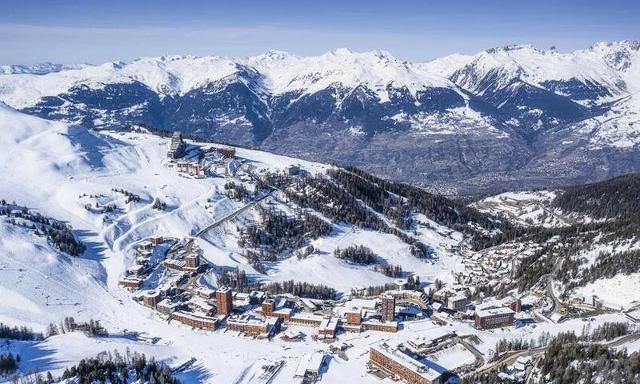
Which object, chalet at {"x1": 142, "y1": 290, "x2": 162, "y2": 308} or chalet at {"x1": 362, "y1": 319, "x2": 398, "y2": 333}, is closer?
chalet at {"x1": 362, "y1": 319, "x2": 398, "y2": 333}

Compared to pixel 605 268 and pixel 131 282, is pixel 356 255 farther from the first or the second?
pixel 605 268

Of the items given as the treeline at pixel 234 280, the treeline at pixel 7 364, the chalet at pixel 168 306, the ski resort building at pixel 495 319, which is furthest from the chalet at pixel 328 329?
the treeline at pixel 7 364

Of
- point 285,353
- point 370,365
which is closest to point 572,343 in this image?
point 370,365

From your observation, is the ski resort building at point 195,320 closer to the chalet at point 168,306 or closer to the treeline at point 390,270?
the chalet at point 168,306

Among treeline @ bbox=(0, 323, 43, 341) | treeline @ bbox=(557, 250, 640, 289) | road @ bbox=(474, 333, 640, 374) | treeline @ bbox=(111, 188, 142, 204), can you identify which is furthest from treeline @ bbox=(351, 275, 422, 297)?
treeline @ bbox=(111, 188, 142, 204)

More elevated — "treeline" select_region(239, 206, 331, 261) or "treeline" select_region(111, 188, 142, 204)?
"treeline" select_region(111, 188, 142, 204)

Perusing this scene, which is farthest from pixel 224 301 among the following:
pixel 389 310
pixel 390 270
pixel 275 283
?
pixel 390 270

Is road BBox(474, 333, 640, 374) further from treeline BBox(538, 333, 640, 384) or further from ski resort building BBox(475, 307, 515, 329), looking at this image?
ski resort building BBox(475, 307, 515, 329)
